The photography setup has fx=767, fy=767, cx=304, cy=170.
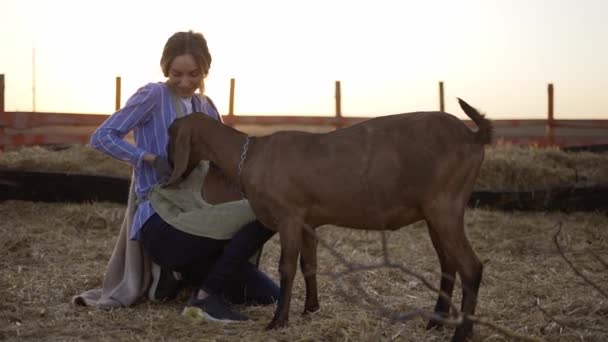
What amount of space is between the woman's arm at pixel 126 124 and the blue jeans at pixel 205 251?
442 millimetres

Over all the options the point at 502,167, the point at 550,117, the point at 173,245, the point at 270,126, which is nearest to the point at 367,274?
the point at 173,245

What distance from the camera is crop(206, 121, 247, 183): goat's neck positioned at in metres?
4.40

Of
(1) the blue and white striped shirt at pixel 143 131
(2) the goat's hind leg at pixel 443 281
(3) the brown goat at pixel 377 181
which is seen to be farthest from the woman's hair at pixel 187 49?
(2) the goat's hind leg at pixel 443 281

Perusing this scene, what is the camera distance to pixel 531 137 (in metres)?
14.7

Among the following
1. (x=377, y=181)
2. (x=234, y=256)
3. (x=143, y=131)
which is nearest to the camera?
(x=377, y=181)

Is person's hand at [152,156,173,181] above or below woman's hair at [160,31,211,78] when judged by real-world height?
below

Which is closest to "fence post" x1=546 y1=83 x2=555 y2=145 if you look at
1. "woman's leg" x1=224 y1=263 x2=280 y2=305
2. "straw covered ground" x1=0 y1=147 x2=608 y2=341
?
"straw covered ground" x1=0 y1=147 x2=608 y2=341

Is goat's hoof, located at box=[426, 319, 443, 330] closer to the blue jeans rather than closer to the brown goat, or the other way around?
the brown goat

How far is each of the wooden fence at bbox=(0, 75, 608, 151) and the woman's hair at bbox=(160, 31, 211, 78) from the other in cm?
749

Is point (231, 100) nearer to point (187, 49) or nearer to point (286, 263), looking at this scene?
point (187, 49)

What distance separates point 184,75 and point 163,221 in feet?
2.92

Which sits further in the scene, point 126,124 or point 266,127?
point 266,127

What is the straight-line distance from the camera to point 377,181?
12.8 feet

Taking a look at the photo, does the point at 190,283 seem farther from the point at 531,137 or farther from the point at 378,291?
the point at 531,137
